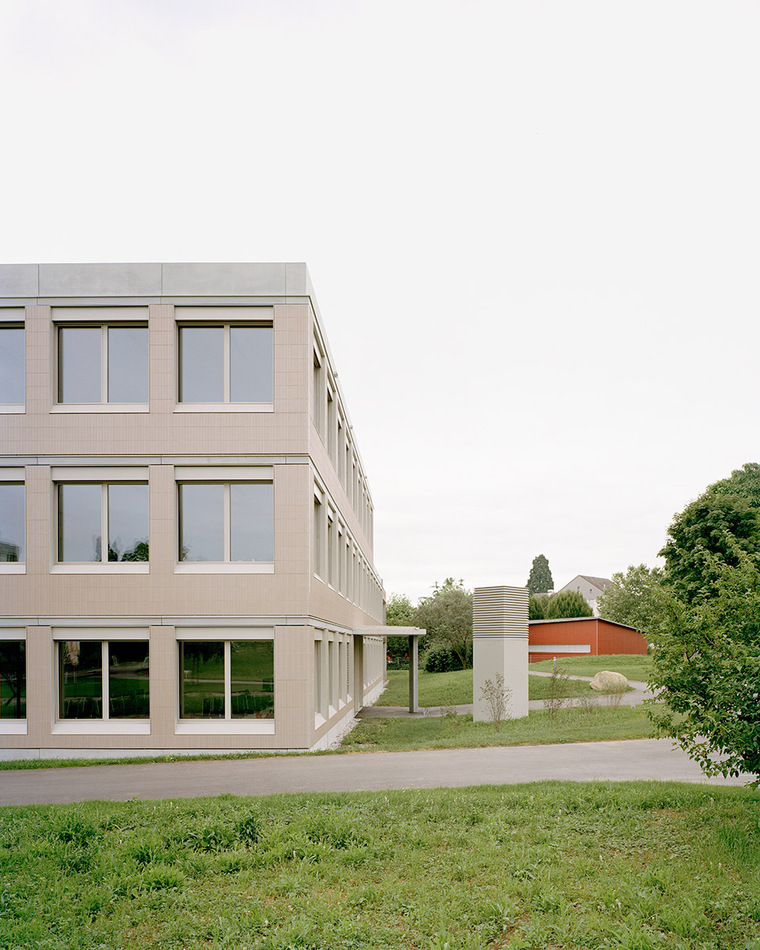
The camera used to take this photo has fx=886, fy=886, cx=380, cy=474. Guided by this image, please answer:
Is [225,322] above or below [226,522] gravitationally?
above

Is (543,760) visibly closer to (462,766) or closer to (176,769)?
(462,766)

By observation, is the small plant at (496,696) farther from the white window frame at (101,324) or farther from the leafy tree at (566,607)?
the leafy tree at (566,607)

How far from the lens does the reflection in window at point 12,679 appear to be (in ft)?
60.8

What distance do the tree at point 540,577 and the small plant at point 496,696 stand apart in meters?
93.7

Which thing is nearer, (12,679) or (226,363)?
(12,679)

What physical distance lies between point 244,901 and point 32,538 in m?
12.9

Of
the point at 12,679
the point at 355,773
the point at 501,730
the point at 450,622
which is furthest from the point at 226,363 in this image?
the point at 450,622

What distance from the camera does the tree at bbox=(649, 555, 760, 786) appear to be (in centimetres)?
835

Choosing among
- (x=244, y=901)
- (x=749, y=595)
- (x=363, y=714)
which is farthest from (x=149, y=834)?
(x=363, y=714)

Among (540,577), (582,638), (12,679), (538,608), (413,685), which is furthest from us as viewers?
(540,577)

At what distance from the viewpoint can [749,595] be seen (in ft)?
29.3

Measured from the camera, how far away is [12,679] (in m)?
18.6

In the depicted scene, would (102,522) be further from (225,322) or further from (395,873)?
(395,873)

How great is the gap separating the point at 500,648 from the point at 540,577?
9648 centimetres
